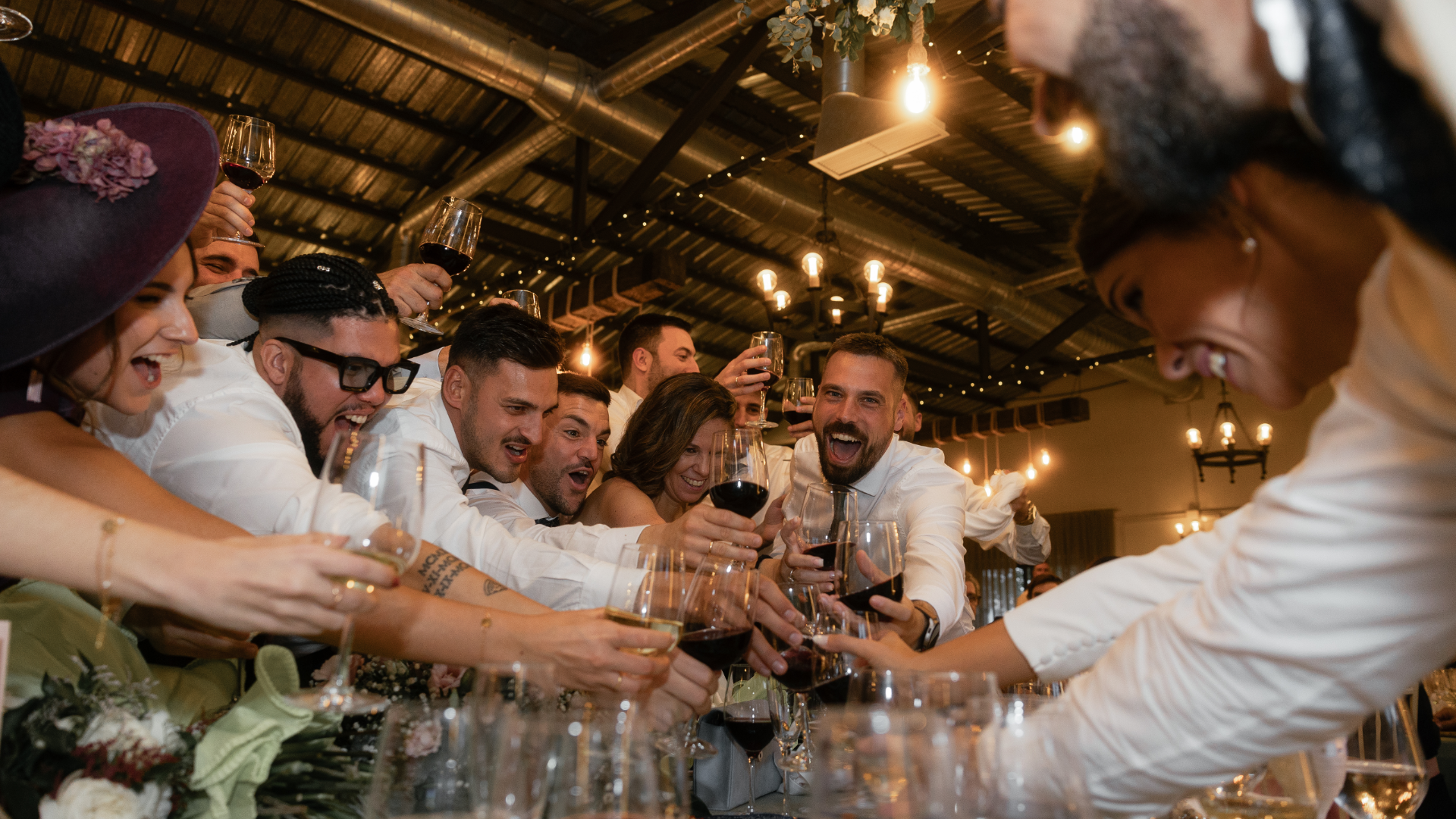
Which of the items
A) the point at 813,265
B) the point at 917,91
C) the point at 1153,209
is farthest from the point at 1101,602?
the point at 813,265

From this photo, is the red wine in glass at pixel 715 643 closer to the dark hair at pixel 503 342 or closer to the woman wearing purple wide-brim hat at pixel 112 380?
the woman wearing purple wide-brim hat at pixel 112 380

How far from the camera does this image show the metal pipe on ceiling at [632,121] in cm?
509

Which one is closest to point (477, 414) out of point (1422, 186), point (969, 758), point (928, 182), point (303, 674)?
point (303, 674)

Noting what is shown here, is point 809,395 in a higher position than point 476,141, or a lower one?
lower

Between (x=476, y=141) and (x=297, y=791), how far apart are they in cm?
688

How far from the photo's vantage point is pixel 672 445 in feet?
11.6

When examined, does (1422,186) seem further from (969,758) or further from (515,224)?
(515,224)

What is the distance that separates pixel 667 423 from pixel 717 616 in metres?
2.12

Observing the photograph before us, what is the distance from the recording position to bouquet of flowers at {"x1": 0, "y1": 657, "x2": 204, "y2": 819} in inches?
39.6

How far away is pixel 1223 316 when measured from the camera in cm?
92

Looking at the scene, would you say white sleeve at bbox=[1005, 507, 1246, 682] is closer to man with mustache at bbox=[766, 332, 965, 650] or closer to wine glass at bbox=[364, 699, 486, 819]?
wine glass at bbox=[364, 699, 486, 819]

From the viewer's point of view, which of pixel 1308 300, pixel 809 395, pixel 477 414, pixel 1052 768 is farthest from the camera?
pixel 809 395

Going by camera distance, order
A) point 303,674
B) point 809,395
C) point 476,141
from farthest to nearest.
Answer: point 476,141, point 809,395, point 303,674

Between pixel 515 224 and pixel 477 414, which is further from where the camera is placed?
pixel 515 224
